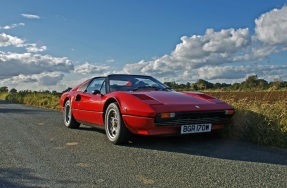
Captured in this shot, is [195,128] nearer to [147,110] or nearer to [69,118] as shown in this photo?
[147,110]

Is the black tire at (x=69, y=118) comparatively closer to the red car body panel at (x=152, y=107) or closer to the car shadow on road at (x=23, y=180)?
the red car body panel at (x=152, y=107)

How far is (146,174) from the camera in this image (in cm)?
358

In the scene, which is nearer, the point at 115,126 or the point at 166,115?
the point at 166,115

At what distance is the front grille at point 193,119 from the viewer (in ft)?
15.8

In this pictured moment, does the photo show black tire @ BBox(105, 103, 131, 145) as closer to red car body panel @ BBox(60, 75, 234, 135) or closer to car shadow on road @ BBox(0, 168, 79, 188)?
red car body panel @ BBox(60, 75, 234, 135)

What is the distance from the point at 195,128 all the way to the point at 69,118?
3.43m

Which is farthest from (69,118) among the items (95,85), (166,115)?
(166,115)

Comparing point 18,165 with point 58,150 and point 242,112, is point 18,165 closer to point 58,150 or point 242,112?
point 58,150

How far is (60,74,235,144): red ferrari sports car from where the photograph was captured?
4.84 m

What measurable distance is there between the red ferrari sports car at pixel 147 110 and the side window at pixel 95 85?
9cm

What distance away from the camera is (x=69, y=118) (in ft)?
24.5

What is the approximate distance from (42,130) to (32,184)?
12.8ft

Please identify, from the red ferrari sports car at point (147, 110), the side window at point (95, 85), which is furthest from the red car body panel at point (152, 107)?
the side window at point (95, 85)

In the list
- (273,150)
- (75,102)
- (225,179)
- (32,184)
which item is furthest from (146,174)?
(75,102)
